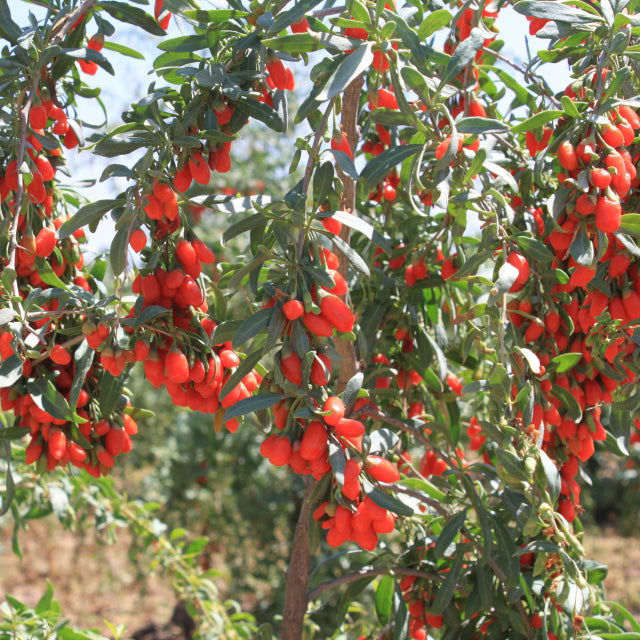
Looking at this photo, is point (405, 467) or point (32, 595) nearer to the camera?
point (405, 467)

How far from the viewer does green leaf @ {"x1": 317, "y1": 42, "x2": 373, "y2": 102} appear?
3.38 feet

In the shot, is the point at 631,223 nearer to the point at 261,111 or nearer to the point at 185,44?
the point at 261,111

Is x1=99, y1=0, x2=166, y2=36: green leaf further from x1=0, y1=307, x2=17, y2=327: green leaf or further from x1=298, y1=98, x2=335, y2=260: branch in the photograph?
x1=0, y1=307, x2=17, y2=327: green leaf

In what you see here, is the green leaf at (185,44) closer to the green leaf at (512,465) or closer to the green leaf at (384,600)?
the green leaf at (512,465)

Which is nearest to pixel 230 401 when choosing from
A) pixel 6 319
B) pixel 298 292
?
pixel 298 292

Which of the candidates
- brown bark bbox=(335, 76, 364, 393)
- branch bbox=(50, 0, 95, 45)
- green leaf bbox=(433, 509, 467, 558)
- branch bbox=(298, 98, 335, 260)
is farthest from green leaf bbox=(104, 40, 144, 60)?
green leaf bbox=(433, 509, 467, 558)

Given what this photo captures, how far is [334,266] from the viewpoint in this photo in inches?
47.8

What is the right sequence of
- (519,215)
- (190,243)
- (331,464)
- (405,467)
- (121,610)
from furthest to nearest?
(121,610) < (405,467) < (519,215) < (190,243) < (331,464)

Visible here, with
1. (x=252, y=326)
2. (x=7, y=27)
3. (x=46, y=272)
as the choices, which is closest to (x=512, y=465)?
(x=252, y=326)

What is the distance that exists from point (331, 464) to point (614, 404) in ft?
1.86

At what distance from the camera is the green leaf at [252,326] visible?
112 centimetres

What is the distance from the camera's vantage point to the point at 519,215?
150cm

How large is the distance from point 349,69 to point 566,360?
656 mm

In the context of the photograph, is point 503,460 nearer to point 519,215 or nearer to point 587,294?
point 587,294
